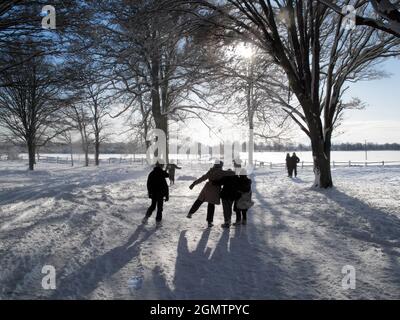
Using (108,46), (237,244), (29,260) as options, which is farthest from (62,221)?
(108,46)

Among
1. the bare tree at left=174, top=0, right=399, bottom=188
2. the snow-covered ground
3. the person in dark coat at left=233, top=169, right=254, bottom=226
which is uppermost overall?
the bare tree at left=174, top=0, right=399, bottom=188

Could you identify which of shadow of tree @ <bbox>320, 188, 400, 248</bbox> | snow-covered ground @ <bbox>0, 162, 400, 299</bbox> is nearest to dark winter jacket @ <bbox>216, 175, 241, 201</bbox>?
snow-covered ground @ <bbox>0, 162, 400, 299</bbox>

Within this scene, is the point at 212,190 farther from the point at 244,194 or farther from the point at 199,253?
the point at 199,253

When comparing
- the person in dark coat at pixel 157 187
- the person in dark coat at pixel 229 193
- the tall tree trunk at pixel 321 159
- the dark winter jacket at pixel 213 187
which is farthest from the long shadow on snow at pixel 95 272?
the tall tree trunk at pixel 321 159

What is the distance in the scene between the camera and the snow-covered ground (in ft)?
13.4

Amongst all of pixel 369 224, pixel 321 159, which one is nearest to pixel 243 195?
pixel 369 224

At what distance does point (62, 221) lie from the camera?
7867 millimetres

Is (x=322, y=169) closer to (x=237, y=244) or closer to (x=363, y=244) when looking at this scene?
(x=363, y=244)

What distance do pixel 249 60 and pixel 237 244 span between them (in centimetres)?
1095

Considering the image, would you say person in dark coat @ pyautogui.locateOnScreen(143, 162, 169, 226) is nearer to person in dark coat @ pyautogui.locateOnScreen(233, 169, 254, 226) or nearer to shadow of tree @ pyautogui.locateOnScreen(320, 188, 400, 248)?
person in dark coat @ pyautogui.locateOnScreen(233, 169, 254, 226)

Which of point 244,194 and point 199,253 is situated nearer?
point 199,253

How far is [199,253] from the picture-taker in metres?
5.59
